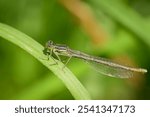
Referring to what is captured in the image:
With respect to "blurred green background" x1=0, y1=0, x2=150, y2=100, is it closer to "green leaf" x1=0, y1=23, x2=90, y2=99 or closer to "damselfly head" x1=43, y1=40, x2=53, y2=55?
"damselfly head" x1=43, y1=40, x2=53, y2=55

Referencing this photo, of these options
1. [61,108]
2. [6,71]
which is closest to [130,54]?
[61,108]

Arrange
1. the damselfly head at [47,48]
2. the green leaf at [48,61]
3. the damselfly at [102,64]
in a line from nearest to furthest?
1. the green leaf at [48,61]
2. the damselfly head at [47,48]
3. the damselfly at [102,64]

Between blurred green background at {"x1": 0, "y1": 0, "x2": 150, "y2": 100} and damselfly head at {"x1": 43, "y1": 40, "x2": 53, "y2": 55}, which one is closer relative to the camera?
damselfly head at {"x1": 43, "y1": 40, "x2": 53, "y2": 55}

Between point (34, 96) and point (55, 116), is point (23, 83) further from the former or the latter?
point (55, 116)

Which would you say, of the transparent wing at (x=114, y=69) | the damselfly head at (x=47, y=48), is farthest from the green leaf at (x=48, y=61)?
the transparent wing at (x=114, y=69)

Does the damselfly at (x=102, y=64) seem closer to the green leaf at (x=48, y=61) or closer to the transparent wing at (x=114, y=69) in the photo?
the transparent wing at (x=114, y=69)

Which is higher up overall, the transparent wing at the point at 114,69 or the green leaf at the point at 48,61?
the transparent wing at the point at 114,69

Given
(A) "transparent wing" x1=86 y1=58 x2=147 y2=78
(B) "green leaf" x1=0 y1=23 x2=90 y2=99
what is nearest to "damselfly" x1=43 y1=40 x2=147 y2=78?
(A) "transparent wing" x1=86 y1=58 x2=147 y2=78
